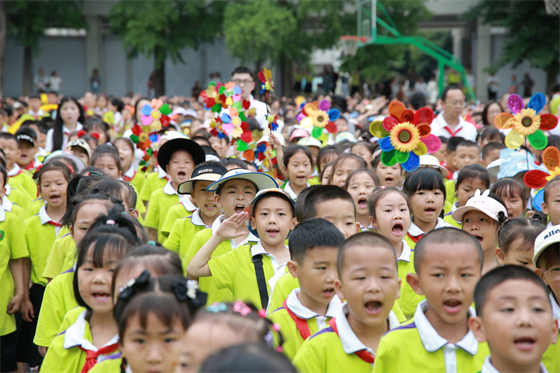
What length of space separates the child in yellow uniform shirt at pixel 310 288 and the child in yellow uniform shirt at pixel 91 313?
31.4 inches

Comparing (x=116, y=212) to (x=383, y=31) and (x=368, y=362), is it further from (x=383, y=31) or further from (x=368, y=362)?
(x=383, y=31)

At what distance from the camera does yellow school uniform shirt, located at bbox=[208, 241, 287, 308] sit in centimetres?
384

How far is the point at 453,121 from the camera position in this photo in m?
7.98

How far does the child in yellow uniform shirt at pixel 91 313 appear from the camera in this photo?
2922 mm

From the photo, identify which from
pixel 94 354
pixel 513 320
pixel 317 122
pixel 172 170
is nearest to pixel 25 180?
pixel 172 170

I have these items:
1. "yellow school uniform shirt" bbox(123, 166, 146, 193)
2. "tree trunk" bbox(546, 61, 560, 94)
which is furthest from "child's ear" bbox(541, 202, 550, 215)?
"tree trunk" bbox(546, 61, 560, 94)

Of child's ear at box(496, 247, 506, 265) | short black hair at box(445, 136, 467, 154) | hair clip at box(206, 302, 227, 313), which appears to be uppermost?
short black hair at box(445, 136, 467, 154)

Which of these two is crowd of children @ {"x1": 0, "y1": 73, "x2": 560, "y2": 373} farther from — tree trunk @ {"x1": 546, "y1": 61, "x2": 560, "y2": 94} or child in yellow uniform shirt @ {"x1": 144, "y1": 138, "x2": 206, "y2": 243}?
tree trunk @ {"x1": 546, "y1": 61, "x2": 560, "y2": 94}

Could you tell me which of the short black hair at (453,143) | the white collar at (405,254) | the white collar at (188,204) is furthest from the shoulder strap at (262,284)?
the short black hair at (453,143)

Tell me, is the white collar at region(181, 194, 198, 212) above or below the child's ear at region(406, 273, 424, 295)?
above

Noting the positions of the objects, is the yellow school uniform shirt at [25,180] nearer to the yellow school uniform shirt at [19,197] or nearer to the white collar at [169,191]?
the yellow school uniform shirt at [19,197]

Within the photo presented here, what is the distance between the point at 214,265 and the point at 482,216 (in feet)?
6.47

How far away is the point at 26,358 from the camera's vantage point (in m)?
5.08

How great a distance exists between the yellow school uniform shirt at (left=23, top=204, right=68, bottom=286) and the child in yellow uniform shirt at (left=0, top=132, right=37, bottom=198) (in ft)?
6.45
